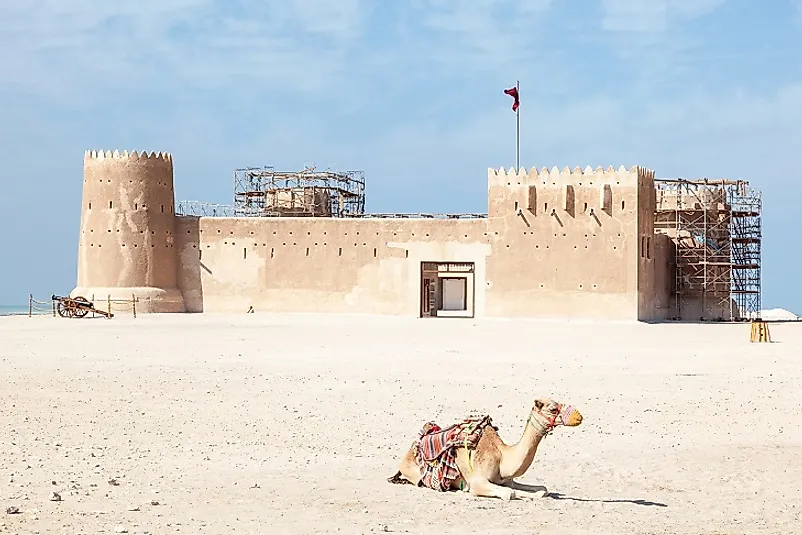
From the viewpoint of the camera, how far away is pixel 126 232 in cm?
3469

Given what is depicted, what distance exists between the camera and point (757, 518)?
21.7 ft

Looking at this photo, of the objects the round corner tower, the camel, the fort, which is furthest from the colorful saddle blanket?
the round corner tower

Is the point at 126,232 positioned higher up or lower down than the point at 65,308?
higher up

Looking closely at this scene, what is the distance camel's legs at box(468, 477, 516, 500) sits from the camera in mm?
6887

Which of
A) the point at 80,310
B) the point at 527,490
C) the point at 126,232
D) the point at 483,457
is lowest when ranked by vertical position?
the point at 527,490

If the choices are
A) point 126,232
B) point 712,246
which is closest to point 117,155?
point 126,232

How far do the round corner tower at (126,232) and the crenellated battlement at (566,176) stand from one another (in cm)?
997

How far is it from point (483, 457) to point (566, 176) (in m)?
25.7

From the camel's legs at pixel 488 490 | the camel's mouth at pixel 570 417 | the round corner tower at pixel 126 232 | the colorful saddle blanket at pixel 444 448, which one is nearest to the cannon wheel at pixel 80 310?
the round corner tower at pixel 126 232

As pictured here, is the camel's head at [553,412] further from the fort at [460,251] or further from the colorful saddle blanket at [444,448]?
the fort at [460,251]

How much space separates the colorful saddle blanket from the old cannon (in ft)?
85.1

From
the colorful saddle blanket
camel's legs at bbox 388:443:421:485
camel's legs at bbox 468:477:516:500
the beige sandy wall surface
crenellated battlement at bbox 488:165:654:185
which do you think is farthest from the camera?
crenellated battlement at bbox 488:165:654:185

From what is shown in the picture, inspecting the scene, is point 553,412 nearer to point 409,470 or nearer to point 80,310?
point 409,470

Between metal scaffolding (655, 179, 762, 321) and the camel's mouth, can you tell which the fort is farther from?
the camel's mouth
